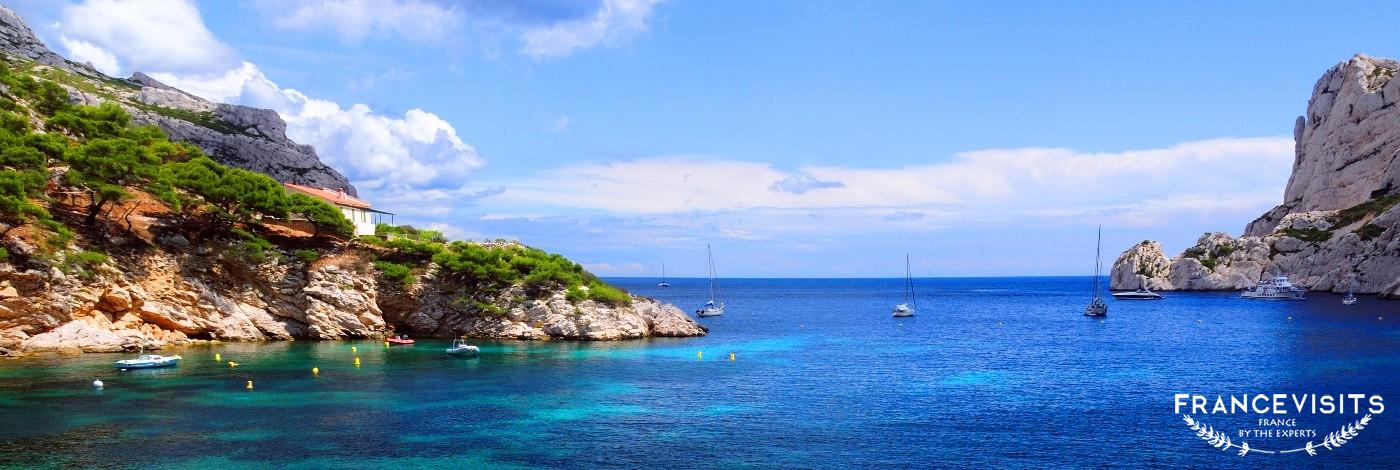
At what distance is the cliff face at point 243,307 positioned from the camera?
67062mm

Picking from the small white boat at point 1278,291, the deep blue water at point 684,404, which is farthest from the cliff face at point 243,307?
the small white boat at point 1278,291

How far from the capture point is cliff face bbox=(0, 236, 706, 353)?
220ft

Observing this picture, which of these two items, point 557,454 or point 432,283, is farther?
point 432,283

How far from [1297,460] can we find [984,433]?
12.8 meters

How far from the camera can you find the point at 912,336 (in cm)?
10225

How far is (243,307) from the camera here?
81.8m

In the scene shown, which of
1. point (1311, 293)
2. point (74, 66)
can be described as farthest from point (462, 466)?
point (1311, 293)

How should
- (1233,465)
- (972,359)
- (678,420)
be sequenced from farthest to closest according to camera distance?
(972,359) < (678,420) < (1233,465)

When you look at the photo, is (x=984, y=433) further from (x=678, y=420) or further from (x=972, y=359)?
(x=972, y=359)

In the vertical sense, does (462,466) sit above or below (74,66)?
below

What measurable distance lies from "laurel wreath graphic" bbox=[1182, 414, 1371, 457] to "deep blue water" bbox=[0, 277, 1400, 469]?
52cm

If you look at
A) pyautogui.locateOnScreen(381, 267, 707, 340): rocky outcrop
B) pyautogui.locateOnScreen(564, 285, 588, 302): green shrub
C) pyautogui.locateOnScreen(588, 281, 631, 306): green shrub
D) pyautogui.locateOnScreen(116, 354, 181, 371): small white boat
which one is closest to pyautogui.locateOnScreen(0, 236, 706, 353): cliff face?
pyautogui.locateOnScreen(381, 267, 707, 340): rocky outcrop

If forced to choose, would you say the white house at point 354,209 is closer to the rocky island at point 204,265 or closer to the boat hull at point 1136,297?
the rocky island at point 204,265

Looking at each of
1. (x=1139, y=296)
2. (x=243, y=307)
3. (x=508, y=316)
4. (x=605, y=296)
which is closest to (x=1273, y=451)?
(x=605, y=296)
